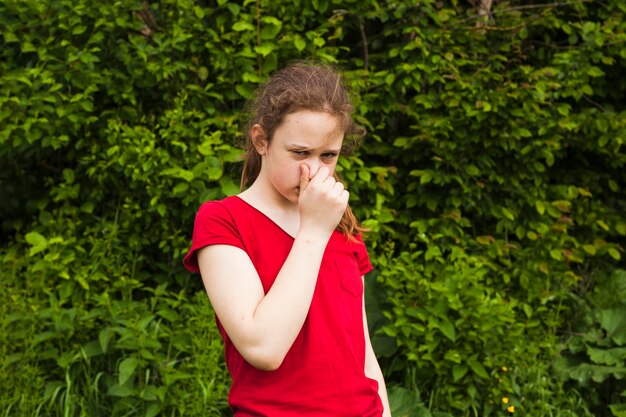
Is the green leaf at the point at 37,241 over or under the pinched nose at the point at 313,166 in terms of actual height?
under

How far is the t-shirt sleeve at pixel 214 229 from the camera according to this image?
174cm

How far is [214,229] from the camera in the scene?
5.74 feet

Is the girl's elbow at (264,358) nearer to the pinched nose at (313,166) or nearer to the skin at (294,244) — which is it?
the skin at (294,244)

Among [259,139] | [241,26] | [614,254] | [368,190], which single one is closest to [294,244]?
[259,139]

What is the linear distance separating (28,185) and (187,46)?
1.25 m

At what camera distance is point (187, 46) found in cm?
445

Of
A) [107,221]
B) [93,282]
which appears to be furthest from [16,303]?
[107,221]

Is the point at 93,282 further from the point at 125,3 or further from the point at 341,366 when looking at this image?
the point at 341,366

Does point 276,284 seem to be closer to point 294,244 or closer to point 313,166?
point 294,244

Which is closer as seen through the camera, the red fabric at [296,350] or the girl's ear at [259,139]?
the red fabric at [296,350]

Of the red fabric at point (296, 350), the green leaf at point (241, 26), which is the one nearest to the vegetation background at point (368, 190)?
the green leaf at point (241, 26)

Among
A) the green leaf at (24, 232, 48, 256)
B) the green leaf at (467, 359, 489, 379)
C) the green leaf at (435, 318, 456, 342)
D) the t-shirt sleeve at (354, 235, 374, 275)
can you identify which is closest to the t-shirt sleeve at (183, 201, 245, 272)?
the t-shirt sleeve at (354, 235, 374, 275)

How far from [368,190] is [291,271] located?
285 centimetres

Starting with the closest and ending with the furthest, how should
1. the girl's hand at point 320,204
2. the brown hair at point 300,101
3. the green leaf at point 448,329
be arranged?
the girl's hand at point 320,204
the brown hair at point 300,101
the green leaf at point 448,329
